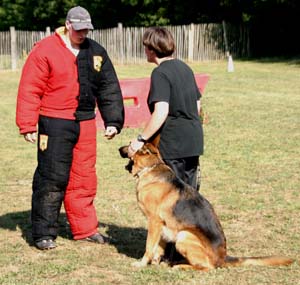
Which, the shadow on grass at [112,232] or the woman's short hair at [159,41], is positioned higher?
the woman's short hair at [159,41]

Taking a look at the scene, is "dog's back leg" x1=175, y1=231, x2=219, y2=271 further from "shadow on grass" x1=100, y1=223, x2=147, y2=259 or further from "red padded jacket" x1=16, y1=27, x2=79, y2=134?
"red padded jacket" x1=16, y1=27, x2=79, y2=134

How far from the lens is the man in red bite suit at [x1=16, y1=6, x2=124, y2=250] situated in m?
5.77

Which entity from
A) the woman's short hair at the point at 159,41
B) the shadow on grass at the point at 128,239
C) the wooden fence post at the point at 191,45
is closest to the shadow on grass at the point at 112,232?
the shadow on grass at the point at 128,239

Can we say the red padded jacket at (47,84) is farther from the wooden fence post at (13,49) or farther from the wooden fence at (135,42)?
the wooden fence at (135,42)

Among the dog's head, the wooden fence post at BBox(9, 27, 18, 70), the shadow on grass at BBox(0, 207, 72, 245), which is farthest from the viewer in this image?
the wooden fence post at BBox(9, 27, 18, 70)

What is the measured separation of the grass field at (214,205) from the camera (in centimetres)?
525

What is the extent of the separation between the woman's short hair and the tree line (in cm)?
2633

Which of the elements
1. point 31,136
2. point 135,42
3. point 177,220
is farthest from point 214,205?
point 135,42

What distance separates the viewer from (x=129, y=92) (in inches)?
521

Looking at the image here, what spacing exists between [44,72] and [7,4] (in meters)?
43.5

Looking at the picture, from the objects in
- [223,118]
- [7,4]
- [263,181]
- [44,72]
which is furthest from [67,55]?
[7,4]

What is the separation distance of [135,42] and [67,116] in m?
25.8

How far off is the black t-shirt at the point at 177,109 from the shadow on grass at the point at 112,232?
1.07m

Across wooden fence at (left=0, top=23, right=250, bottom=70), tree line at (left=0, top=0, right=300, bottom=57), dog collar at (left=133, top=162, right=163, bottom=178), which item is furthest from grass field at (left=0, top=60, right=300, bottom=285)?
tree line at (left=0, top=0, right=300, bottom=57)
